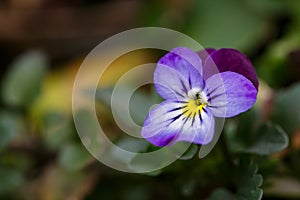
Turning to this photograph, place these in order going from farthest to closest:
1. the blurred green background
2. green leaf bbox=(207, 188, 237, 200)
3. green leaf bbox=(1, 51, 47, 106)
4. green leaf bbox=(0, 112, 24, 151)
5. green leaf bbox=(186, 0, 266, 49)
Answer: green leaf bbox=(186, 0, 266, 49) → green leaf bbox=(1, 51, 47, 106) → green leaf bbox=(0, 112, 24, 151) → the blurred green background → green leaf bbox=(207, 188, 237, 200)

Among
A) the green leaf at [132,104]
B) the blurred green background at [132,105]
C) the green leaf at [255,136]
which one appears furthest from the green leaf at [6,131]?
the green leaf at [255,136]

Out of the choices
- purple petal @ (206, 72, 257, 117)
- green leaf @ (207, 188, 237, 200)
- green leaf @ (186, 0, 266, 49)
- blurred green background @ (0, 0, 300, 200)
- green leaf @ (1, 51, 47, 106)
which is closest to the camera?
purple petal @ (206, 72, 257, 117)

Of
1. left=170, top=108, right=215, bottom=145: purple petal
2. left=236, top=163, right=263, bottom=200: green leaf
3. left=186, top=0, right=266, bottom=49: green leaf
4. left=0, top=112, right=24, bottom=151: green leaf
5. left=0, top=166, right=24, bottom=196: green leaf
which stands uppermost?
left=170, top=108, right=215, bottom=145: purple petal

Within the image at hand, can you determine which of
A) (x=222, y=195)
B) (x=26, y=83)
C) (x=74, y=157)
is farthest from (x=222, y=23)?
(x=222, y=195)

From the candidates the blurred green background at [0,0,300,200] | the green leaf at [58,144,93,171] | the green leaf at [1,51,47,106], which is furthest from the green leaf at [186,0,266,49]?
the green leaf at [58,144,93,171]

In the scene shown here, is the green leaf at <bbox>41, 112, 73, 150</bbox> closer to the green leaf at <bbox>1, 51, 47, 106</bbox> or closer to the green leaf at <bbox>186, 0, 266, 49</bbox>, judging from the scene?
the green leaf at <bbox>1, 51, 47, 106</bbox>

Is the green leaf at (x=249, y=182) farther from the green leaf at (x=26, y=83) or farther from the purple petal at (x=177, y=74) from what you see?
the green leaf at (x=26, y=83)

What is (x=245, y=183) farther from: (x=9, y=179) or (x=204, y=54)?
(x=9, y=179)
